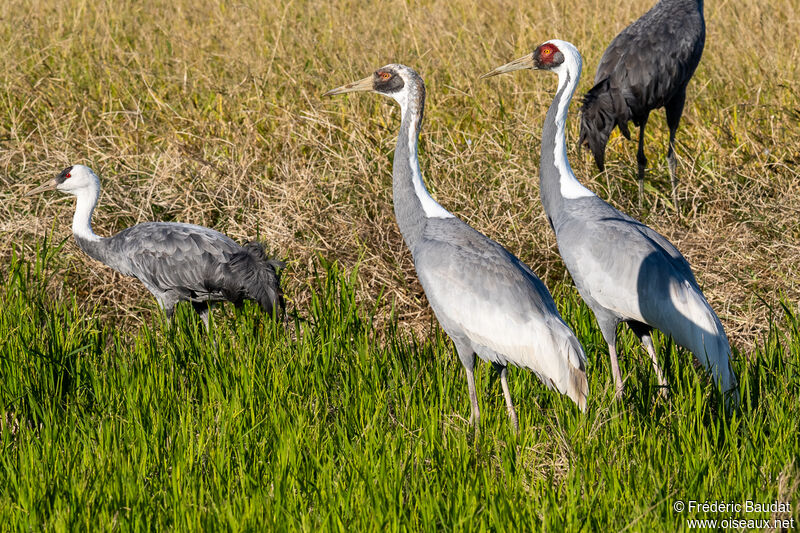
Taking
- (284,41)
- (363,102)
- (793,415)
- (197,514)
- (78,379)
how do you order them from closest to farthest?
(197,514), (793,415), (78,379), (363,102), (284,41)

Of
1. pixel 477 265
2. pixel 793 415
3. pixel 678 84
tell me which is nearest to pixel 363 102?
pixel 678 84

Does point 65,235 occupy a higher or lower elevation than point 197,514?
lower

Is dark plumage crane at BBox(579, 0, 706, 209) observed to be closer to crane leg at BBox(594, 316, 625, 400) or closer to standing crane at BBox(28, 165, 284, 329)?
crane leg at BBox(594, 316, 625, 400)

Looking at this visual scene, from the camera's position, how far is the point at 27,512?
2812mm

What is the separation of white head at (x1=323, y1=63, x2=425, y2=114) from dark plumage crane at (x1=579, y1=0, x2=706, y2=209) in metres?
1.38

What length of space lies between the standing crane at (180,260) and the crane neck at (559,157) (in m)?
1.36

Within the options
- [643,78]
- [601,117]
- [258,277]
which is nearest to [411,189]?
[258,277]

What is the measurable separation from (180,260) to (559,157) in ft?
6.41

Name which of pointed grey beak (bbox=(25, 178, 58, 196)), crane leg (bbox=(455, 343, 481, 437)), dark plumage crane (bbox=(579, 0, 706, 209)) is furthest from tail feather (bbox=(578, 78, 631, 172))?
pointed grey beak (bbox=(25, 178, 58, 196))

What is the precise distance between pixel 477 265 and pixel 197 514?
66.0 inches

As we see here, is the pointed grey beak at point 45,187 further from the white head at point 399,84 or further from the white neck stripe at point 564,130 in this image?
the white neck stripe at point 564,130

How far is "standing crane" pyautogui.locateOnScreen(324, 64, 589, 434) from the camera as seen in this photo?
3.71 metres

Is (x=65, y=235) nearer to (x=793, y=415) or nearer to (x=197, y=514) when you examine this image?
(x=197, y=514)

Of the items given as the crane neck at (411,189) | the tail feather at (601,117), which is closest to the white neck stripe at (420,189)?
the crane neck at (411,189)
